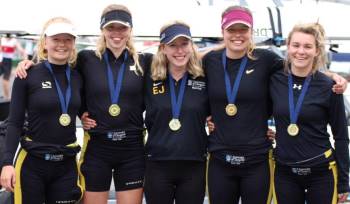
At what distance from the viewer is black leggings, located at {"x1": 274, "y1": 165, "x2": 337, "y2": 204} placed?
3.90 meters

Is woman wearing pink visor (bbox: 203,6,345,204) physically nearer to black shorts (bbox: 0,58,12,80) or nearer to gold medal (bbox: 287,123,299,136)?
gold medal (bbox: 287,123,299,136)

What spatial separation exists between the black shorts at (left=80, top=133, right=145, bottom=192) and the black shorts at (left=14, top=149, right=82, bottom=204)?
12 centimetres

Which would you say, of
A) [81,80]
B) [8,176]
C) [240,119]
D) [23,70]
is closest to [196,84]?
[240,119]

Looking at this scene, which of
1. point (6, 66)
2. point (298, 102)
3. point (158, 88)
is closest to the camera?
point (298, 102)

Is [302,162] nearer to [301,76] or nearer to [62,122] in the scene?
[301,76]

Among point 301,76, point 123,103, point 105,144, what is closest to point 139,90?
point 123,103

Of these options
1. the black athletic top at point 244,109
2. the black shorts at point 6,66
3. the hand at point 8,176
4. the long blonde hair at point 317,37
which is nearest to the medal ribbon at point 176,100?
the black athletic top at point 244,109

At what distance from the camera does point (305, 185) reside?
3.95m

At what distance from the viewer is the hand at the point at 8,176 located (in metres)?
3.95

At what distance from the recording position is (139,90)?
4.21 m

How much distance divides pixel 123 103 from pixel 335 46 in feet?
6.63

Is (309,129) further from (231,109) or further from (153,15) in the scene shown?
(153,15)

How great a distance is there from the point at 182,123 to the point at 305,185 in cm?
89

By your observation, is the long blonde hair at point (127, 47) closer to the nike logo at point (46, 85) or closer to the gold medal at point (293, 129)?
the nike logo at point (46, 85)
